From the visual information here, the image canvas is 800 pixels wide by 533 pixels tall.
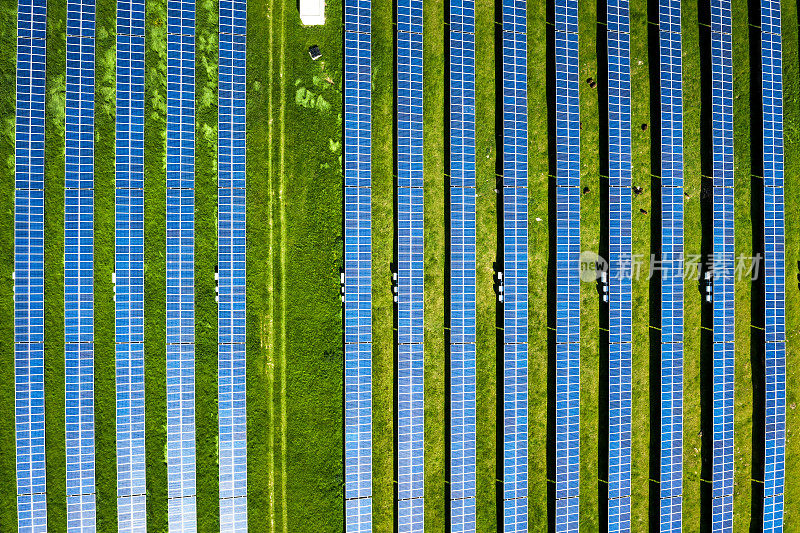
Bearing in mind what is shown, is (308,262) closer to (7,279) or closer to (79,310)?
(79,310)

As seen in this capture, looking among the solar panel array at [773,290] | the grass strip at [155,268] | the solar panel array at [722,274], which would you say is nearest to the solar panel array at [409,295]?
the grass strip at [155,268]

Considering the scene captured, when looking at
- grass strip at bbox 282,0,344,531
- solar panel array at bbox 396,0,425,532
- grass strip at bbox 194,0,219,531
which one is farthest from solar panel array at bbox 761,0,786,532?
grass strip at bbox 194,0,219,531

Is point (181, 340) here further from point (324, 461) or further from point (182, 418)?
point (324, 461)

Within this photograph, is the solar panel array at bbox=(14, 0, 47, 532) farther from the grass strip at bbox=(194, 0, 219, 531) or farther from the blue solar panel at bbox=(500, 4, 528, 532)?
the blue solar panel at bbox=(500, 4, 528, 532)

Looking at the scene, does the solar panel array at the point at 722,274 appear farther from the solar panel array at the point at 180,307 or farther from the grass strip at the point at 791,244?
the solar panel array at the point at 180,307

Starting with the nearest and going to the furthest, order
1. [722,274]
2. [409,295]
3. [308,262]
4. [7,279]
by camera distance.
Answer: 1. [7,279]
2. [409,295]
3. [308,262]
4. [722,274]

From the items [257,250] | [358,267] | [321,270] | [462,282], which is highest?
[257,250]

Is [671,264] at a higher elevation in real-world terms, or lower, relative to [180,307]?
higher

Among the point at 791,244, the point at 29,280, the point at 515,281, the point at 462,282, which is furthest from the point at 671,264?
the point at 29,280
